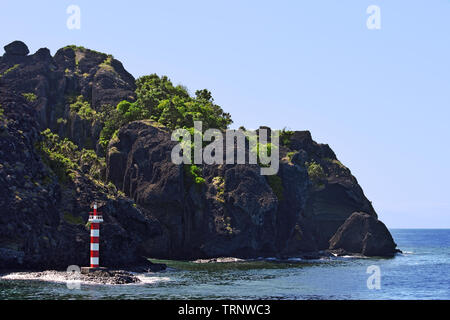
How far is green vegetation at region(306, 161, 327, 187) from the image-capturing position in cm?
11950

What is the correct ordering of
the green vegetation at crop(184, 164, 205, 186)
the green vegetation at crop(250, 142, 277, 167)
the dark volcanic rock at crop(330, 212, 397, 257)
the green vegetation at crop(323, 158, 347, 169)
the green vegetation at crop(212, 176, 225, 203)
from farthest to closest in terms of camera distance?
the green vegetation at crop(323, 158, 347, 169) < the dark volcanic rock at crop(330, 212, 397, 257) < the green vegetation at crop(250, 142, 277, 167) < the green vegetation at crop(212, 176, 225, 203) < the green vegetation at crop(184, 164, 205, 186)

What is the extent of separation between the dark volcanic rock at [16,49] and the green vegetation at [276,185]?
2374 inches

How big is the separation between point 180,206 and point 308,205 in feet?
115

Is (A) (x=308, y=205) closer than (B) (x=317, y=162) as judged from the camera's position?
Yes

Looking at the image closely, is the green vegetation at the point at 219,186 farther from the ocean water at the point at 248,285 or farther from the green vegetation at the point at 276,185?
the ocean water at the point at 248,285

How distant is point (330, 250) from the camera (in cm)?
11000

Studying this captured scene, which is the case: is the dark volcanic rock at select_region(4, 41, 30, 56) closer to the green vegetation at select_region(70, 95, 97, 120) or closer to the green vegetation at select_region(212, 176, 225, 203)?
the green vegetation at select_region(70, 95, 97, 120)

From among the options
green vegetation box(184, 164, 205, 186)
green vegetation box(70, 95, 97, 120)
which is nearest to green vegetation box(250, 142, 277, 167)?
green vegetation box(184, 164, 205, 186)

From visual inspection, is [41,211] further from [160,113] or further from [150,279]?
[160,113]

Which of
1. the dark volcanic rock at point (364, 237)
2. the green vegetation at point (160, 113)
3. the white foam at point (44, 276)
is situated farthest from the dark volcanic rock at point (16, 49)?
the white foam at point (44, 276)

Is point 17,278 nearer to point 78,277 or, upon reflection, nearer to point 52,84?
point 78,277

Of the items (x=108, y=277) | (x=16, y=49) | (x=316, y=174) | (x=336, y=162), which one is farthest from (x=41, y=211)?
(x=336, y=162)

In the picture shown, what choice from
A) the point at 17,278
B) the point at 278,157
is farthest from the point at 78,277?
the point at 278,157

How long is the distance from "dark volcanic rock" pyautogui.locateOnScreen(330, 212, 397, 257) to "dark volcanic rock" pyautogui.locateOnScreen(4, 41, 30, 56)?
71.6 meters
